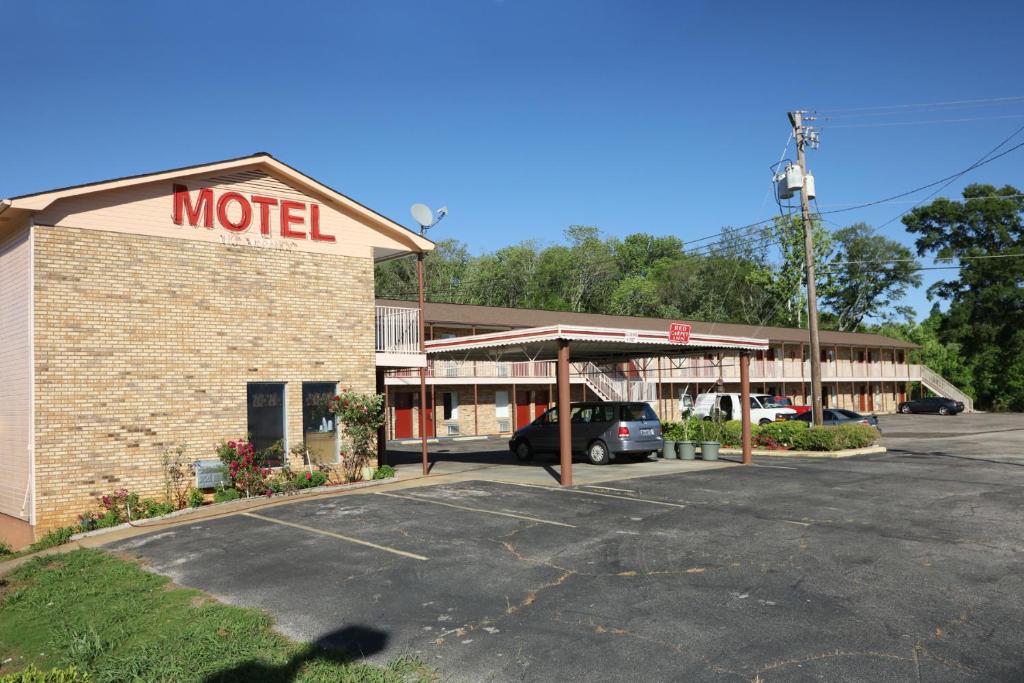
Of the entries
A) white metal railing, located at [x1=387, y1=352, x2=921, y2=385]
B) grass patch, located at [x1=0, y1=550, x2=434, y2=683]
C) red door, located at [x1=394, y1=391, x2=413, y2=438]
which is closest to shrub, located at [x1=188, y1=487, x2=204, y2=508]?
grass patch, located at [x1=0, y1=550, x2=434, y2=683]

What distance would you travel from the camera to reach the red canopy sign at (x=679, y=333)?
774 inches

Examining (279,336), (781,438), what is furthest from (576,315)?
(279,336)

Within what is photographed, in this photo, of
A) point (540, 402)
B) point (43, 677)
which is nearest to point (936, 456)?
point (540, 402)

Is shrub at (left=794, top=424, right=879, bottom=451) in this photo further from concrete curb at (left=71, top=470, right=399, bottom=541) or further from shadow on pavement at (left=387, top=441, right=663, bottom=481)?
concrete curb at (left=71, top=470, right=399, bottom=541)

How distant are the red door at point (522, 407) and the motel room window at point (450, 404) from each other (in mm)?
3763

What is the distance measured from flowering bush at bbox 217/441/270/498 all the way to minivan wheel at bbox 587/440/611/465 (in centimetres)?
923

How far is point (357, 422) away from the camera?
17.6 metres

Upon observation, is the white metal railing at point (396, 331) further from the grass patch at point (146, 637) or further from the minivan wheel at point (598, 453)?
the grass patch at point (146, 637)

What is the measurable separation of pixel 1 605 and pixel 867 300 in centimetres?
8267

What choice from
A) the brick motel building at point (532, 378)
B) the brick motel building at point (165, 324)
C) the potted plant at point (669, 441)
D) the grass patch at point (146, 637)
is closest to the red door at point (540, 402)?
the brick motel building at point (532, 378)

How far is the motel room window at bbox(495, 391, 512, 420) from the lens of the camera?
40.5m

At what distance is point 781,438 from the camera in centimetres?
2506

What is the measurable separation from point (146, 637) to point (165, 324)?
887 centimetres

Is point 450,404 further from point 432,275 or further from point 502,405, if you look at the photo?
point 432,275
